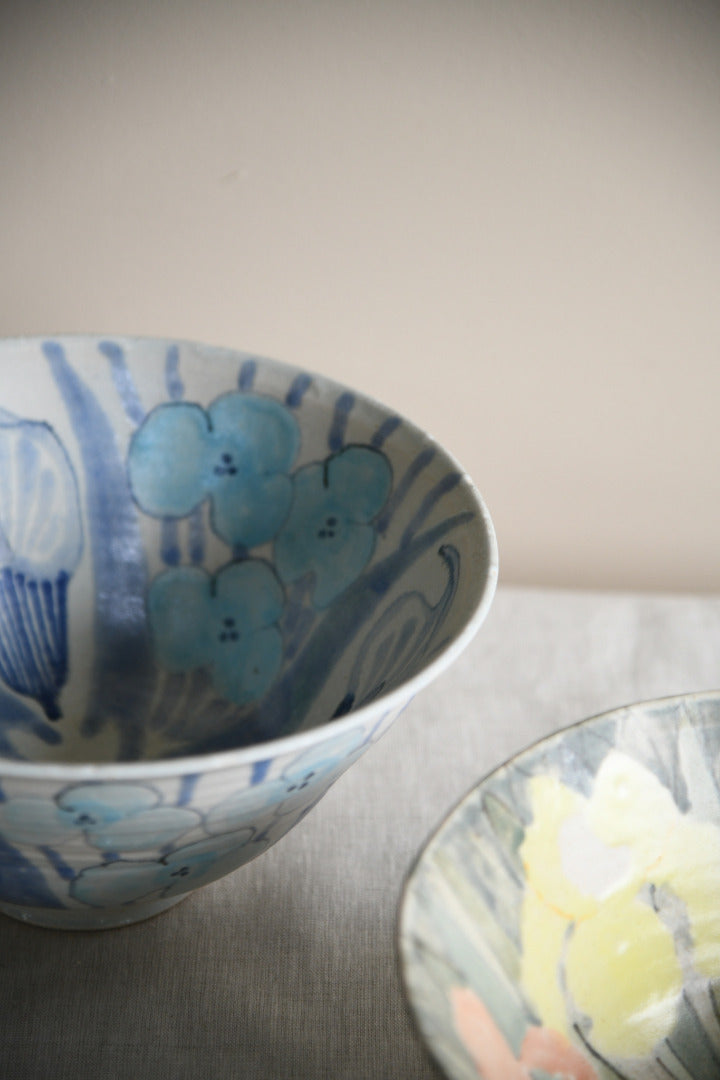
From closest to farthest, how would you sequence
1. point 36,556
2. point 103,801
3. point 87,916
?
point 103,801 → point 87,916 → point 36,556

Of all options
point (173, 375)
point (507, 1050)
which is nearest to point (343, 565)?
point (173, 375)

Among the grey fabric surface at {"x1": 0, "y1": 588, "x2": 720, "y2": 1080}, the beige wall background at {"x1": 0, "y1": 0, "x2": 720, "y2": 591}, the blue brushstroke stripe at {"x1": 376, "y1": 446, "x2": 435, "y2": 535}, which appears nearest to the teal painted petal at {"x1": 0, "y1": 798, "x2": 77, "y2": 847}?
the grey fabric surface at {"x1": 0, "y1": 588, "x2": 720, "y2": 1080}

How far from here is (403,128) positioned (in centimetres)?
52

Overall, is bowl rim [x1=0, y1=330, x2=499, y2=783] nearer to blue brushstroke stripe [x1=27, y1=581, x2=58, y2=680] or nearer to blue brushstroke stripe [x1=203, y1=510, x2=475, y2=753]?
blue brushstroke stripe [x1=203, y1=510, x2=475, y2=753]

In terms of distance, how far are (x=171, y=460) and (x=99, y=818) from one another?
0.25 metres

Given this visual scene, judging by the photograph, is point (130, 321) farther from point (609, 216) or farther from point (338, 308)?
point (609, 216)

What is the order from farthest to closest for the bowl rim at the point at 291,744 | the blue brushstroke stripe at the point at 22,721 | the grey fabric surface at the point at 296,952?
the blue brushstroke stripe at the point at 22,721, the grey fabric surface at the point at 296,952, the bowl rim at the point at 291,744

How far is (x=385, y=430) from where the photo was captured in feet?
1.46

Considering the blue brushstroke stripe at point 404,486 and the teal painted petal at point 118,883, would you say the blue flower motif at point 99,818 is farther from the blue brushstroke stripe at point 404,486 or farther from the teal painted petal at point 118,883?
the blue brushstroke stripe at point 404,486

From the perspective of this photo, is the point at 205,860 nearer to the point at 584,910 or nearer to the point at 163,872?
the point at 163,872

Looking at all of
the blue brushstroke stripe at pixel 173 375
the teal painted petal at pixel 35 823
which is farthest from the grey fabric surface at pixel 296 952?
the blue brushstroke stripe at pixel 173 375

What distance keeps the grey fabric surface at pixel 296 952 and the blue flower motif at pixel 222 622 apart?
80 mm

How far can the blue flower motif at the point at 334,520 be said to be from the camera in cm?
45

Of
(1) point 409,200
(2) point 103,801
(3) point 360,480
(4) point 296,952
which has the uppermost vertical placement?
(1) point 409,200
